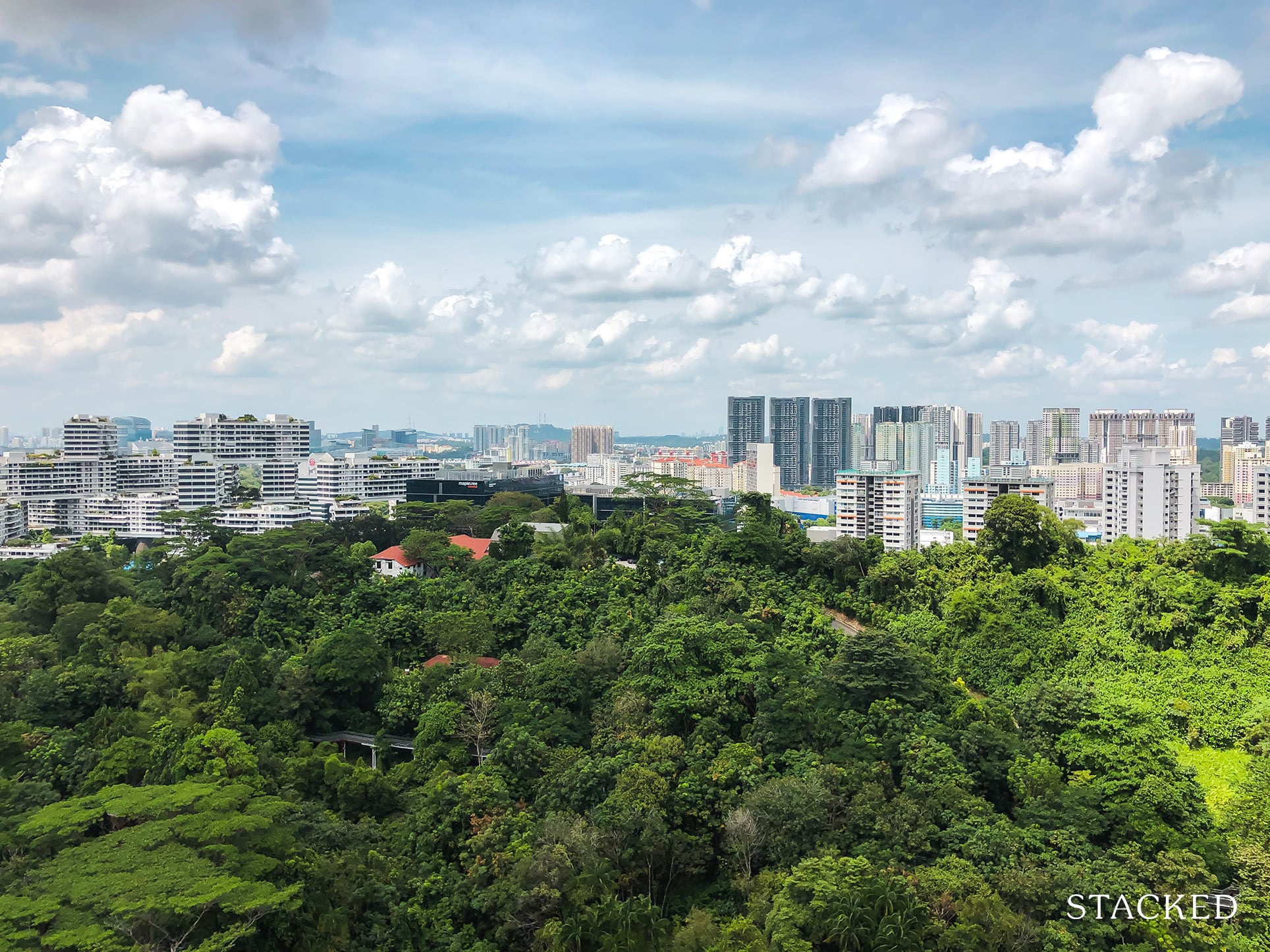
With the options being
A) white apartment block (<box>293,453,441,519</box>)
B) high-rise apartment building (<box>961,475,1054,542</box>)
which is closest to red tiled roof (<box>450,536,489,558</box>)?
high-rise apartment building (<box>961,475,1054,542</box>)

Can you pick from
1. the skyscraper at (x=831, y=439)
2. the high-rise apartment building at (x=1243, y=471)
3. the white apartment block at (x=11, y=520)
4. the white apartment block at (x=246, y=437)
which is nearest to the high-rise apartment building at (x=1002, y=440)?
the skyscraper at (x=831, y=439)

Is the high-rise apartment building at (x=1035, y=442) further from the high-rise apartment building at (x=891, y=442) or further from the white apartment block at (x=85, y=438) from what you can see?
the white apartment block at (x=85, y=438)

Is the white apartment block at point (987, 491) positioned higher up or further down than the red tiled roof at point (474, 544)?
higher up

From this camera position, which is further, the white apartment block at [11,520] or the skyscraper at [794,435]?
the skyscraper at [794,435]

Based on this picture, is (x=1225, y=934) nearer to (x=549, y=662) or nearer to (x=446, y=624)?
(x=549, y=662)

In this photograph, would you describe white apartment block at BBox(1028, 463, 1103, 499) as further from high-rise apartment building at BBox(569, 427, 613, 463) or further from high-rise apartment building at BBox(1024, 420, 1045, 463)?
Answer: high-rise apartment building at BBox(569, 427, 613, 463)

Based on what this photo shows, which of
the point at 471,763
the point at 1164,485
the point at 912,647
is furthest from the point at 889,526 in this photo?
the point at 471,763

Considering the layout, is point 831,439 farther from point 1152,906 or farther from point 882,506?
point 1152,906
